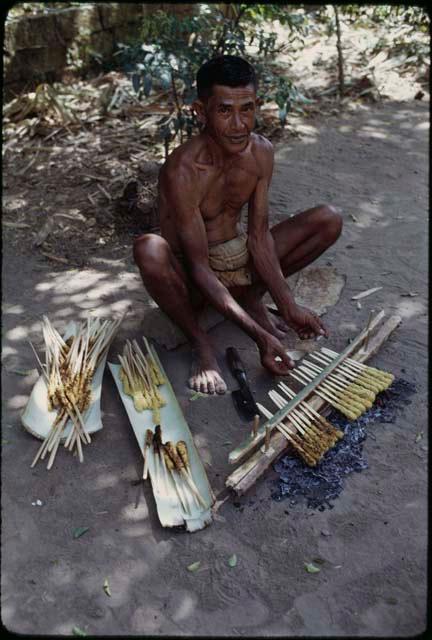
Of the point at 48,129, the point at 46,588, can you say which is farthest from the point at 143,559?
the point at 48,129

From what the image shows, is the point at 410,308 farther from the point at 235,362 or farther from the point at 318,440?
the point at 318,440

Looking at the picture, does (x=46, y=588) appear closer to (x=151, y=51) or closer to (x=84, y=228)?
(x=84, y=228)

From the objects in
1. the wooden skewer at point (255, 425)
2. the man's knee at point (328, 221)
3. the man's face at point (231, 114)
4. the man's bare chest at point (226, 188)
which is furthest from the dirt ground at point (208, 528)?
the man's face at point (231, 114)

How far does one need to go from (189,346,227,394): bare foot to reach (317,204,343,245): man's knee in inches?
38.9

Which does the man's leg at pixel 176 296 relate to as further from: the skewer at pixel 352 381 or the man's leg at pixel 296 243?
the skewer at pixel 352 381

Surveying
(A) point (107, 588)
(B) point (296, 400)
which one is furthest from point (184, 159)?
(A) point (107, 588)

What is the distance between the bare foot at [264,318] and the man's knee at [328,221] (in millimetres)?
562

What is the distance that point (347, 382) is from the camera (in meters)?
3.55

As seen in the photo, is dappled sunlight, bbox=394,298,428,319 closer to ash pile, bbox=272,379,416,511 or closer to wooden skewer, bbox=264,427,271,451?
ash pile, bbox=272,379,416,511

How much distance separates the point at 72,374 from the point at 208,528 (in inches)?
44.4

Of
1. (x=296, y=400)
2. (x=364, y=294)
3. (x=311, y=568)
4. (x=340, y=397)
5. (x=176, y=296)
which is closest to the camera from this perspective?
(x=311, y=568)

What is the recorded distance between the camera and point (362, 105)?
7328 millimetres

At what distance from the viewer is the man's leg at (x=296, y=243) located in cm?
398

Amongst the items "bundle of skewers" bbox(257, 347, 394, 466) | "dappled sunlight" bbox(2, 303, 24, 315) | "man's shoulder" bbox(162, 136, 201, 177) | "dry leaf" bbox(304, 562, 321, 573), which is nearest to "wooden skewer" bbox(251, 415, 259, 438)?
"bundle of skewers" bbox(257, 347, 394, 466)
